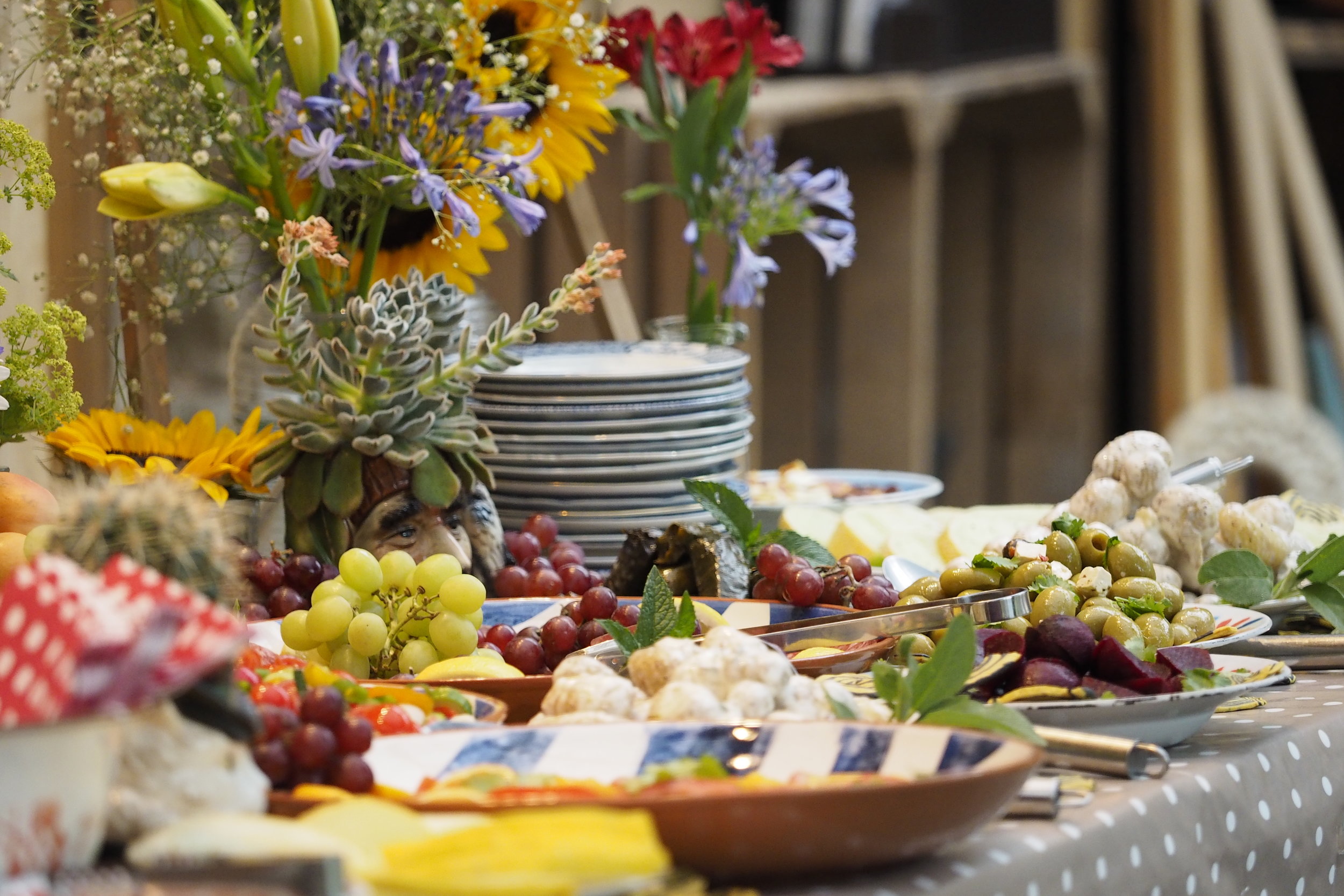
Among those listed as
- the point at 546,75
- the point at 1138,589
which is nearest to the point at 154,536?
the point at 1138,589

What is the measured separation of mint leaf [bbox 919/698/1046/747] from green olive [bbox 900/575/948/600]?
28 centimetres

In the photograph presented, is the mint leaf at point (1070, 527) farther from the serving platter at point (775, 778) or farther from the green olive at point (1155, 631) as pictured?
the serving platter at point (775, 778)

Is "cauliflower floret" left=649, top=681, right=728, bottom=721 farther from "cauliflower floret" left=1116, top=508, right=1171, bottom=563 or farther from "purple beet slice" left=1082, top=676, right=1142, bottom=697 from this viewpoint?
"cauliflower floret" left=1116, top=508, right=1171, bottom=563

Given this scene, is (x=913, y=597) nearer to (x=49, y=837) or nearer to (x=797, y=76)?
(x=49, y=837)

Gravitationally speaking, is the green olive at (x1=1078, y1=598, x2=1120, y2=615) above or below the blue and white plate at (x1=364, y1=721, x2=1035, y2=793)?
below

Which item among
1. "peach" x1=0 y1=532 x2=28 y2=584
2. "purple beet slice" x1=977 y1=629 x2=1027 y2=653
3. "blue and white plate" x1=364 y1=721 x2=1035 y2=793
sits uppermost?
"peach" x1=0 y1=532 x2=28 y2=584

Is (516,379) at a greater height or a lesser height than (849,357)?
greater

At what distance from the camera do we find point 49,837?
458 mm

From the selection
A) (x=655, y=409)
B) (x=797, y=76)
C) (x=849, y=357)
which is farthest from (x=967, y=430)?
(x=655, y=409)

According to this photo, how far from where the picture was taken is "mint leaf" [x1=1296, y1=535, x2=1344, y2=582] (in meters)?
1.04

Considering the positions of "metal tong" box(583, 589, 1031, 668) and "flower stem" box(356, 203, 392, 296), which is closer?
"metal tong" box(583, 589, 1031, 668)

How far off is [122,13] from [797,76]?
1.67m

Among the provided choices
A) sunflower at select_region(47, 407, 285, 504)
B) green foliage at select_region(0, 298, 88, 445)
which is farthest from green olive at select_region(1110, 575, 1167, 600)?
green foliage at select_region(0, 298, 88, 445)

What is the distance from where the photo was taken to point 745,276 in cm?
150
